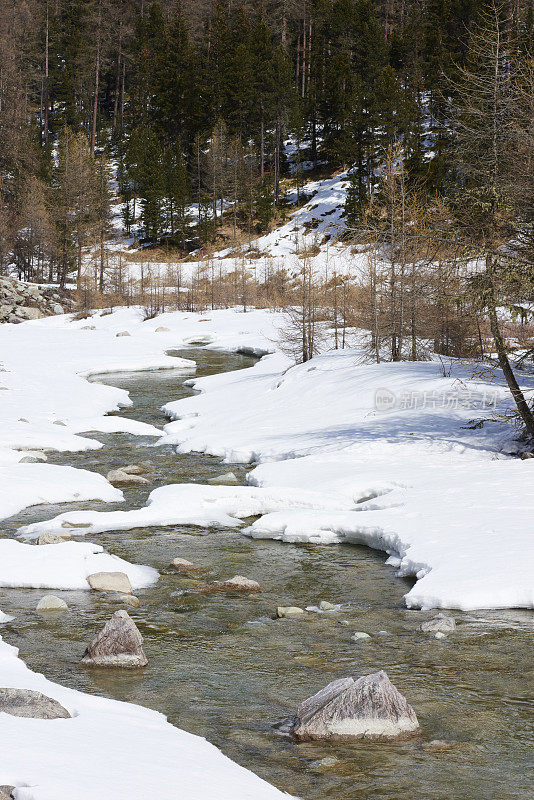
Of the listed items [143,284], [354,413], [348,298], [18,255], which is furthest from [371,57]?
[354,413]

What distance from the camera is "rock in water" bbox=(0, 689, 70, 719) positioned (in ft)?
15.5

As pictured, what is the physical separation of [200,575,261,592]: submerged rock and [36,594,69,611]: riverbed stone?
1.46 m

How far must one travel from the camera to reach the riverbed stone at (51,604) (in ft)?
24.8

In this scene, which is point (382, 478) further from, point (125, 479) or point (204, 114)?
point (204, 114)

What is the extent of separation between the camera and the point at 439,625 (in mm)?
7047

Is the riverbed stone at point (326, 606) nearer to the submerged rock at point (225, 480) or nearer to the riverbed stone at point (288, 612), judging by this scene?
the riverbed stone at point (288, 612)

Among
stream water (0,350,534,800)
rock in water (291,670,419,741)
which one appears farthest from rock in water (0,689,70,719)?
rock in water (291,670,419,741)

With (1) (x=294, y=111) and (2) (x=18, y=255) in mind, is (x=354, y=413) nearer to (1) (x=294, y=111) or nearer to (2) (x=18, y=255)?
(2) (x=18, y=255)

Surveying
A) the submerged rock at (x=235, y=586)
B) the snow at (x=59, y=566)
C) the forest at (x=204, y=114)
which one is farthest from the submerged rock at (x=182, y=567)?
the forest at (x=204, y=114)

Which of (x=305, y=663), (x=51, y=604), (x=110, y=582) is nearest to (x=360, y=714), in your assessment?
(x=305, y=663)

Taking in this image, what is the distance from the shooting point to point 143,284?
163ft

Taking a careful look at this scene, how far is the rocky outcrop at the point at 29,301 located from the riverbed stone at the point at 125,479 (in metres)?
31.9

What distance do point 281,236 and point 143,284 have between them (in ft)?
37.6

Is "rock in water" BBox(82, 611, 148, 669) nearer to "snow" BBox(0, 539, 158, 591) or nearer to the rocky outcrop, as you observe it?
"snow" BBox(0, 539, 158, 591)
